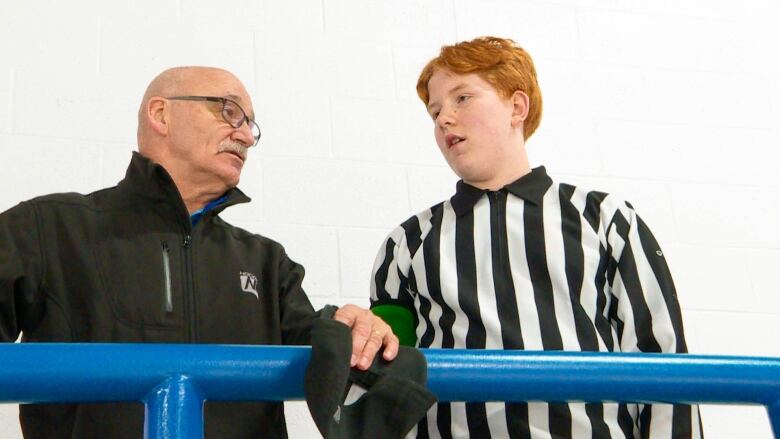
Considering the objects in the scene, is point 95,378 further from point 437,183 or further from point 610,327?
point 437,183

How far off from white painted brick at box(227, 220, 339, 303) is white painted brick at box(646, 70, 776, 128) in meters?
0.94

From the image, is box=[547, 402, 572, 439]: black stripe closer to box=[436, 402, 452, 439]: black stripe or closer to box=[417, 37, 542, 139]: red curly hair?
box=[436, 402, 452, 439]: black stripe

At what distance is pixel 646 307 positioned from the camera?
159 centimetres

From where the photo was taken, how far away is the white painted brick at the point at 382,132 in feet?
8.07

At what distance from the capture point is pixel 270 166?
7.75 feet

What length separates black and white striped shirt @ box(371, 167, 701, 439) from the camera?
4.99 feet

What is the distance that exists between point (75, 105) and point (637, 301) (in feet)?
4.24

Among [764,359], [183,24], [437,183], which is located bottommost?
[764,359]

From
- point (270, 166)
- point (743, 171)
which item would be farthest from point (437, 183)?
point (743, 171)

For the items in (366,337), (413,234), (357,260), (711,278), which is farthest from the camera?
(711,278)

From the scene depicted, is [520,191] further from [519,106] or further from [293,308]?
[293,308]

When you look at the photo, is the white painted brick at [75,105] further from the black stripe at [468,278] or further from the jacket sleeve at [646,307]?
the jacket sleeve at [646,307]

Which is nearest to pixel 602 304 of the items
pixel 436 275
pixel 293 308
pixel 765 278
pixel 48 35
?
pixel 436 275

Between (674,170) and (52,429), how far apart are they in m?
1.70
